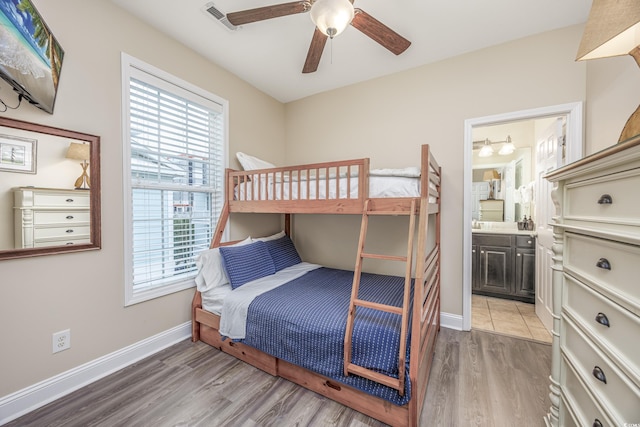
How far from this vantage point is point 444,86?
2.54 meters

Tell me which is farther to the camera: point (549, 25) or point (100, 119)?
point (549, 25)

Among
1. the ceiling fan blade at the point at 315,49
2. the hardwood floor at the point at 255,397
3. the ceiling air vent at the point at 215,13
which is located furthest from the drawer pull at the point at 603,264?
the ceiling air vent at the point at 215,13

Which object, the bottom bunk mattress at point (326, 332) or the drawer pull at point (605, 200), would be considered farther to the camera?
the bottom bunk mattress at point (326, 332)

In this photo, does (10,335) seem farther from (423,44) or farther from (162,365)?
(423,44)

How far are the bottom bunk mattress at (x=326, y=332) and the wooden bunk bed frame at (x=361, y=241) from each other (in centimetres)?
11

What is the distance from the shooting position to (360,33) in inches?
84.6

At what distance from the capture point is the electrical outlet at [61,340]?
5.28ft

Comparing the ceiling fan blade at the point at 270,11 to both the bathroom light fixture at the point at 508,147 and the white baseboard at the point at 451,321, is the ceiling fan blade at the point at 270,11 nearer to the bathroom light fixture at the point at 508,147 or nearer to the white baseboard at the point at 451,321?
the white baseboard at the point at 451,321

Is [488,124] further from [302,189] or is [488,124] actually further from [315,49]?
[302,189]

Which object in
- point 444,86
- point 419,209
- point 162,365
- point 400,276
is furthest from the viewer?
point 400,276

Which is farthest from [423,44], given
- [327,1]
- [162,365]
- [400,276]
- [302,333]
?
[162,365]

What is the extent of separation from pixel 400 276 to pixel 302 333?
1.51m

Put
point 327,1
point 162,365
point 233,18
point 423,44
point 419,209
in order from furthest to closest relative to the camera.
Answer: point 423,44 → point 162,365 → point 419,209 → point 233,18 → point 327,1

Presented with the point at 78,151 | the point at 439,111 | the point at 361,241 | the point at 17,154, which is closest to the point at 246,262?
the point at 361,241
